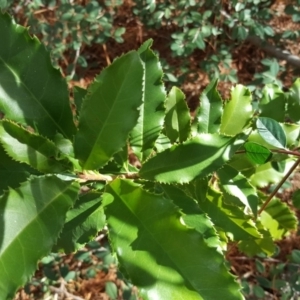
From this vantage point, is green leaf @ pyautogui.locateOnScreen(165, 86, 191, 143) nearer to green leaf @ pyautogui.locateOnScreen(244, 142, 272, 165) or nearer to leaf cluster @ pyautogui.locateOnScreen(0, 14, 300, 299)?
leaf cluster @ pyautogui.locateOnScreen(0, 14, 300, 299)

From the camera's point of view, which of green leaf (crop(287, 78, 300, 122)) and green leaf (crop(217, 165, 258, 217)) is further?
green leaf (crop(287, 78, 300, 122))

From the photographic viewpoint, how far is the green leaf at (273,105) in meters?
1.28

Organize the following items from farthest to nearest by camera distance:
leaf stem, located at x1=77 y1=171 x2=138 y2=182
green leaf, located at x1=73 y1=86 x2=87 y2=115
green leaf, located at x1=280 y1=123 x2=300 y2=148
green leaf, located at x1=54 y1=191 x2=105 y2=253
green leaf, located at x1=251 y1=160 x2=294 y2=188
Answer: green leaf, located at x1=251 y1=160 x2=294 y2=188 → green leaf, located at x1=280 y1=123 x2=300 y2=148 → green leaf, located at x1=73 y1=86 x2=87 y2=115 → green leaf, located at x1=54 y1=191 x2=105 y2=253 → leaf stem, located at x1=77 y1=171 x2=138 y2=182

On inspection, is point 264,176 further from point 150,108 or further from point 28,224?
point 28,224

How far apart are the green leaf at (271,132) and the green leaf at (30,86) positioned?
41cm

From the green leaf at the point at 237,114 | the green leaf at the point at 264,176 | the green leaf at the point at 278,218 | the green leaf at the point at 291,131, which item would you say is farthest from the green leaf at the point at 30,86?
the green leaf at the point at 278,218

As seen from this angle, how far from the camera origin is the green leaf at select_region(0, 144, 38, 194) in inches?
36.6

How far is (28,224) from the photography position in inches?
29.5

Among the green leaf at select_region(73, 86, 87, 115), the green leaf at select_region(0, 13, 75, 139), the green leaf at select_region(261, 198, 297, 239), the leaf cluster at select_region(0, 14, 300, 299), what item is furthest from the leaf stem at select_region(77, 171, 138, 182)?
the green leaf at select_region(261, 198, 297, 239)

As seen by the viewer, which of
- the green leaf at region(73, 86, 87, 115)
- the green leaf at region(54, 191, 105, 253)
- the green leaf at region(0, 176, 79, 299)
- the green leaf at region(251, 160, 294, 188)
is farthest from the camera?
the green leaf at region(251, 160, 294, 188)

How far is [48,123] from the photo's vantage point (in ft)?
2.98

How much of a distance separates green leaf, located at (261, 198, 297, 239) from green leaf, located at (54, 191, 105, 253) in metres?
0.75

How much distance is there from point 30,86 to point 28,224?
280mm

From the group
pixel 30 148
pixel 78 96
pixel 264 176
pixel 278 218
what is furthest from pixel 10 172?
pixel 278 218
